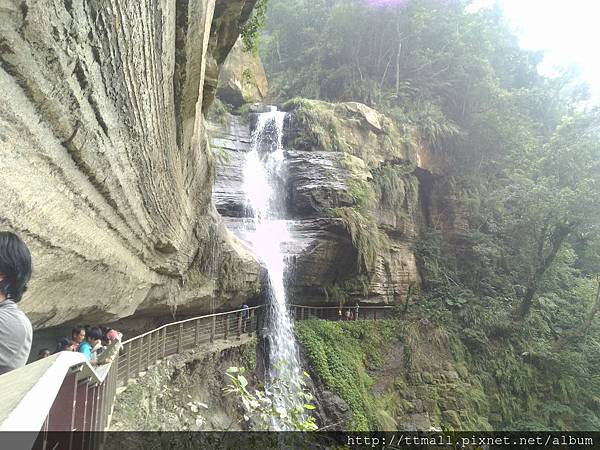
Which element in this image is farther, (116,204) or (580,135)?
(580,135)

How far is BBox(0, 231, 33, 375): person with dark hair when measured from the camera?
4.44 feet

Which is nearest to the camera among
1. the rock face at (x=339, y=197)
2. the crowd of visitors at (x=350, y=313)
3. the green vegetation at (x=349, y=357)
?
the green vegetation at (x=349, y=357)

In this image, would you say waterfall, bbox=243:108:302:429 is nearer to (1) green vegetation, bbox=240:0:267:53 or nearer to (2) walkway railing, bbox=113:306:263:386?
(2) walkway railing, bbox=113:306:263:386

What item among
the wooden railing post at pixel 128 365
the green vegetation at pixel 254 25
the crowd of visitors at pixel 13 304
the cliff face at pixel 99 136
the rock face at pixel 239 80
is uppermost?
the rock face at pixel 239 80

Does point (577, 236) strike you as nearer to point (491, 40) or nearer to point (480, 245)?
point (480, 245)

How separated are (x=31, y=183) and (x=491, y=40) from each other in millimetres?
30915

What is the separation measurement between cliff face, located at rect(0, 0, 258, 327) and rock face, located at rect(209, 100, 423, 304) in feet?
25.9

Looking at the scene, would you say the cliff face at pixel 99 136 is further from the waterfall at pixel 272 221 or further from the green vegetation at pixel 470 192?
the green vegetation at pixel 470 192

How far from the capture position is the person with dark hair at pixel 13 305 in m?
1.35

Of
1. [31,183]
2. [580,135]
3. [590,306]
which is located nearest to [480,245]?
[590,306]

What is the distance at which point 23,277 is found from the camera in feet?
4.98

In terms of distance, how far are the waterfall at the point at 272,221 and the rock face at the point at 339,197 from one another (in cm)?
35

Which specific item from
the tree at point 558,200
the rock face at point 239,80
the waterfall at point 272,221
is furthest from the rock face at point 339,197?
the tree at point 558,200

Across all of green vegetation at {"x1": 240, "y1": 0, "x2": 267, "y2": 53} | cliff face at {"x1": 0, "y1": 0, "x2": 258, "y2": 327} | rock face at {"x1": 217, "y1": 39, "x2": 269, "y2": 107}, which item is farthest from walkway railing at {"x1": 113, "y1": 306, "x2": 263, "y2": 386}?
rock face at {"x1": 217, "y1": 39, "x2": 269, "y2": 107}
